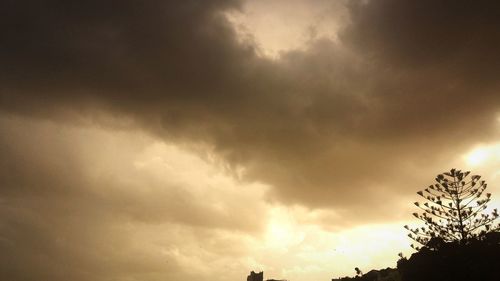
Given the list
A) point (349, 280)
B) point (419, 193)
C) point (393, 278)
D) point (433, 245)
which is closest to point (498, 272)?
point (433, 245)

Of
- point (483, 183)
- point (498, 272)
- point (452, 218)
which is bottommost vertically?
point (498, 272)

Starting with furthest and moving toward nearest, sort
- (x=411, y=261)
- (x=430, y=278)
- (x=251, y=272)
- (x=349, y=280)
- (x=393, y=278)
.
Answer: (x=251, y=272), (x=349, y=280), (x=393, y=278), (x=411, y=261), (x=430, y=278)

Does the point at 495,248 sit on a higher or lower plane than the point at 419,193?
lower

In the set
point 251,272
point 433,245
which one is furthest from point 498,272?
point 251,272

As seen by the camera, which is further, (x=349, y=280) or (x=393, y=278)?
(x=349, y=280)

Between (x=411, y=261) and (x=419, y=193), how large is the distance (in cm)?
732

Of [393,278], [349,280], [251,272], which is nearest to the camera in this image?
[393,278]

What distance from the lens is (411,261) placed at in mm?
44188

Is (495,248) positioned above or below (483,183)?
below

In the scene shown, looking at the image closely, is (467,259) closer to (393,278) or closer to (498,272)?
(498,272)

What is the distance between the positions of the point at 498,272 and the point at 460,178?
1303cm

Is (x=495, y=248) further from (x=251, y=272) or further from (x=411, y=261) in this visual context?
(x=251, y=272)

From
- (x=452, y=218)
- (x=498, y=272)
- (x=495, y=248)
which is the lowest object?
(x=498, y=272)

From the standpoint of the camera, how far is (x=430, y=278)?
3938cm
